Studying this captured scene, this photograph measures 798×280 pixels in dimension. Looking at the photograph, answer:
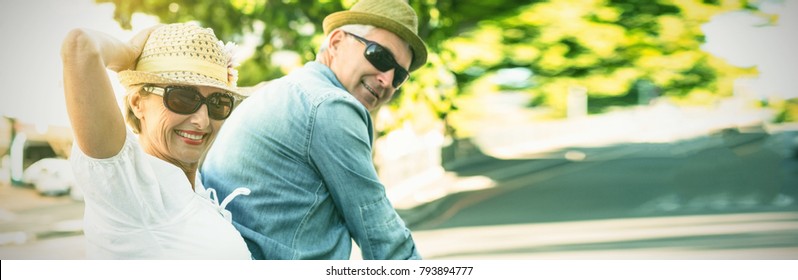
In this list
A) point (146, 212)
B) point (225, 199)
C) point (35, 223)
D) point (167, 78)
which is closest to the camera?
point (146, 212)

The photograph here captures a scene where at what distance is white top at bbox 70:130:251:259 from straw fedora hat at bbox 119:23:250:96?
0.26m

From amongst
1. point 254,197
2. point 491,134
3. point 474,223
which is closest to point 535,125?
point 491,134

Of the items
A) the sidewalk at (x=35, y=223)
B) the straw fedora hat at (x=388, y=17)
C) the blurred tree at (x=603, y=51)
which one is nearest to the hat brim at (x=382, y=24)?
the straw fedora hat at (x=388, y=17)

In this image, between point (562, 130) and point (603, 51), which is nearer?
point (603, 51)

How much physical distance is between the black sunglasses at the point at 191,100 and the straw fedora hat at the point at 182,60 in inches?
1.1

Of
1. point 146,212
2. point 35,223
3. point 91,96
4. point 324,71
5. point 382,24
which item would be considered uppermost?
point 91,96

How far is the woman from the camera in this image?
179 centimetres

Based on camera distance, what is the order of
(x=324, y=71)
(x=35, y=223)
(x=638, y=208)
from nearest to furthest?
(x=324, y=71), (x=35, y=223), (x=638, y=208)

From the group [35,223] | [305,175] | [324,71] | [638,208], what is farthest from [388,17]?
[35,223]

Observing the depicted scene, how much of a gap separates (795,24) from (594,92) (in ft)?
4.09

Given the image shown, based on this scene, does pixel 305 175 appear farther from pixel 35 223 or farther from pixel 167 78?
pixel 35 223

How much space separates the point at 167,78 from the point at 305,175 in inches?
19.5

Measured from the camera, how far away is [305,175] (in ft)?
7.26

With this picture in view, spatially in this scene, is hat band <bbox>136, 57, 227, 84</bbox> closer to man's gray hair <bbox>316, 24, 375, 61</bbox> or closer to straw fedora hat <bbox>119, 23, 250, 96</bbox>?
straw fedora hat <bbox>119, 23, 250, 96</bbox>
